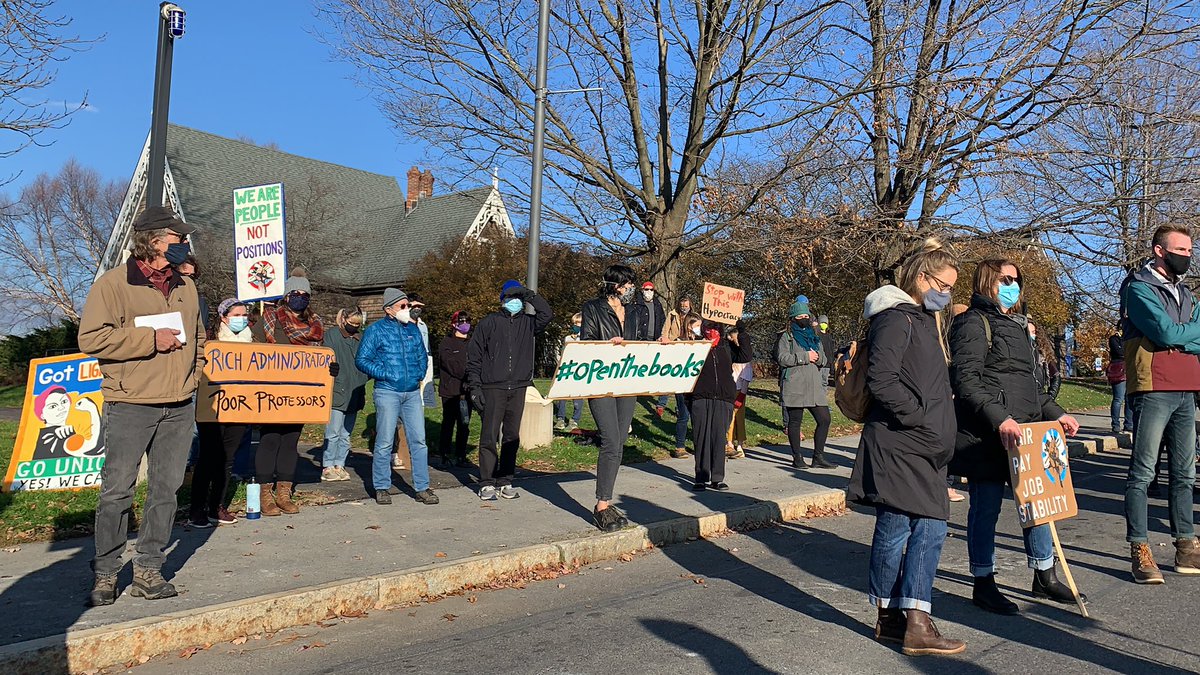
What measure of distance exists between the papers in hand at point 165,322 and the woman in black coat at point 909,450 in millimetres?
3909

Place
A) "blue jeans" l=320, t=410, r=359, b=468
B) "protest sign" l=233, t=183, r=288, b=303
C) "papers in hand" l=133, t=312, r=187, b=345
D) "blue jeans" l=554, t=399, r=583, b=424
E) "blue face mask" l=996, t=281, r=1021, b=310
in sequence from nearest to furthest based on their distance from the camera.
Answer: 1. "papers in hand" l=133, t=312, r=187, b=345
2. "blue face mask" l=996, t=281, r=1021, b=310
3. "blue jeans" l=320, t=410, r=359, b=468
4. "protest sign" l=233, t=183, r=288, b=303
5. "blue jeans" l=554, t=399, r=583, b=424

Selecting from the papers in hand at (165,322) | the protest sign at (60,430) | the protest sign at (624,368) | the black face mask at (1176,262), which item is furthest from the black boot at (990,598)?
the protest sign at (60,430)

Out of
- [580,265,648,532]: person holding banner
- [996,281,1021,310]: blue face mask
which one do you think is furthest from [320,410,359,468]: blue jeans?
[996,281,1021,310]: blue face mask

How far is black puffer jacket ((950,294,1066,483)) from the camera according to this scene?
5.52 meters

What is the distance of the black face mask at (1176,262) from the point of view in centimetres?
631

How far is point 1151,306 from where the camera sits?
20.6 ft

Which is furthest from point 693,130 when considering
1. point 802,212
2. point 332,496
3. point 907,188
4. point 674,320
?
point 332,496

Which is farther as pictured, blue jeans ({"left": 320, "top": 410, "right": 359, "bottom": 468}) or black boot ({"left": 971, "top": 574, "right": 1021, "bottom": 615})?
blue jeans ({"left": 320, "top": 410, "right": 359, "bottom": 468})

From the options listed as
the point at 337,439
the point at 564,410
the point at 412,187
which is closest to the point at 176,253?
the point at 337,439

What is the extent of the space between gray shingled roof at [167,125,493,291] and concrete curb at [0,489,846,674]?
2674 centimetres

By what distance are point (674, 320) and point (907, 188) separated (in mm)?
8379

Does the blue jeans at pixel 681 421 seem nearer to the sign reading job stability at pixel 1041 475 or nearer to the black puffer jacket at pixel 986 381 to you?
the sign reading job stability at pixel 1041 475

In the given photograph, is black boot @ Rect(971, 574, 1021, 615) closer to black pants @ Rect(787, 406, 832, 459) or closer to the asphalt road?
the asphalt road

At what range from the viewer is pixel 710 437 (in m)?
9.95
